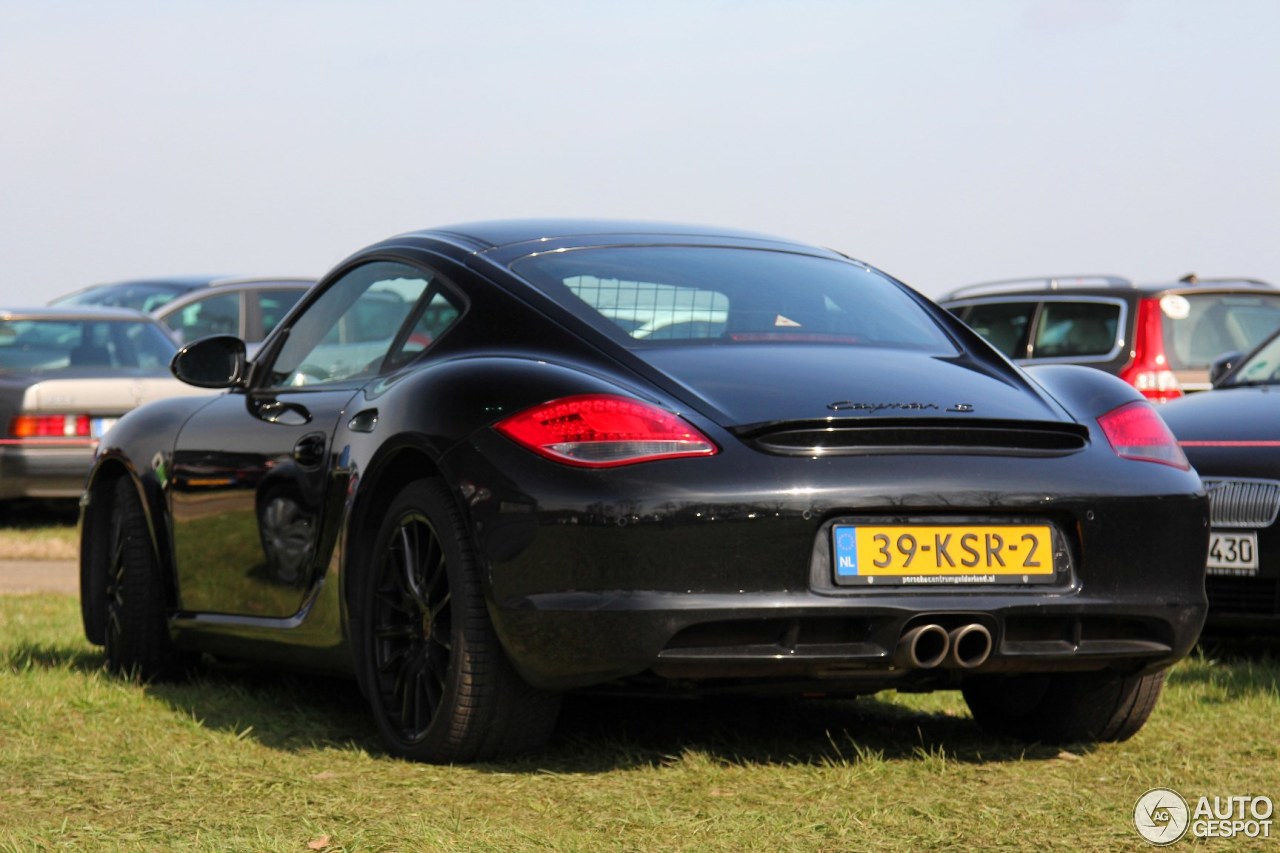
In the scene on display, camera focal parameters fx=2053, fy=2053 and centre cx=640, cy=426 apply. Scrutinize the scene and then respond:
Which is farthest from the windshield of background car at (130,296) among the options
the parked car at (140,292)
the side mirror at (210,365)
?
the side mirror at (210,365)

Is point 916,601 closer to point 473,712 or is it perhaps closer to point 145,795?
point 473,712

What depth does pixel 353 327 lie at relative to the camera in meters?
6.02

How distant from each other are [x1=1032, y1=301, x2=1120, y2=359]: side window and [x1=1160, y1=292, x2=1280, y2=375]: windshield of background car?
0.38 m

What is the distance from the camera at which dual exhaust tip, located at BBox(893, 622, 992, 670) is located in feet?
14.7

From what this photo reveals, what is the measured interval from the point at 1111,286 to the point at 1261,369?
572 cm

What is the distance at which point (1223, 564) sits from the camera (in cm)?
693

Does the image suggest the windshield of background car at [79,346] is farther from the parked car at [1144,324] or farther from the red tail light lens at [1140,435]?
the red tail light lens at [1140,435]

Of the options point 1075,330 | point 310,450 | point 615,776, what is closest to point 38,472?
point 1075,330

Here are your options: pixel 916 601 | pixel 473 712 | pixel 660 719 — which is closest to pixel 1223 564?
pixel 660 719

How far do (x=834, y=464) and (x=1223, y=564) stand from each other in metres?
2.93

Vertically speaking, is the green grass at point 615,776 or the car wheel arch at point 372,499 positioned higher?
the car wheel arch at point 372,499

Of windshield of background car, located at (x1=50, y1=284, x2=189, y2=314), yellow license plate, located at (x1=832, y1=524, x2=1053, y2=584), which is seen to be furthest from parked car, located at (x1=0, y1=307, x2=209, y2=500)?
yellow license plate, located at (x1=832, y1=524, x2=1053, y2=584)

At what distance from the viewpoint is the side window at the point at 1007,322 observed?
14.9m

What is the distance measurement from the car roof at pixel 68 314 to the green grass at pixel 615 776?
8362 millimetres
